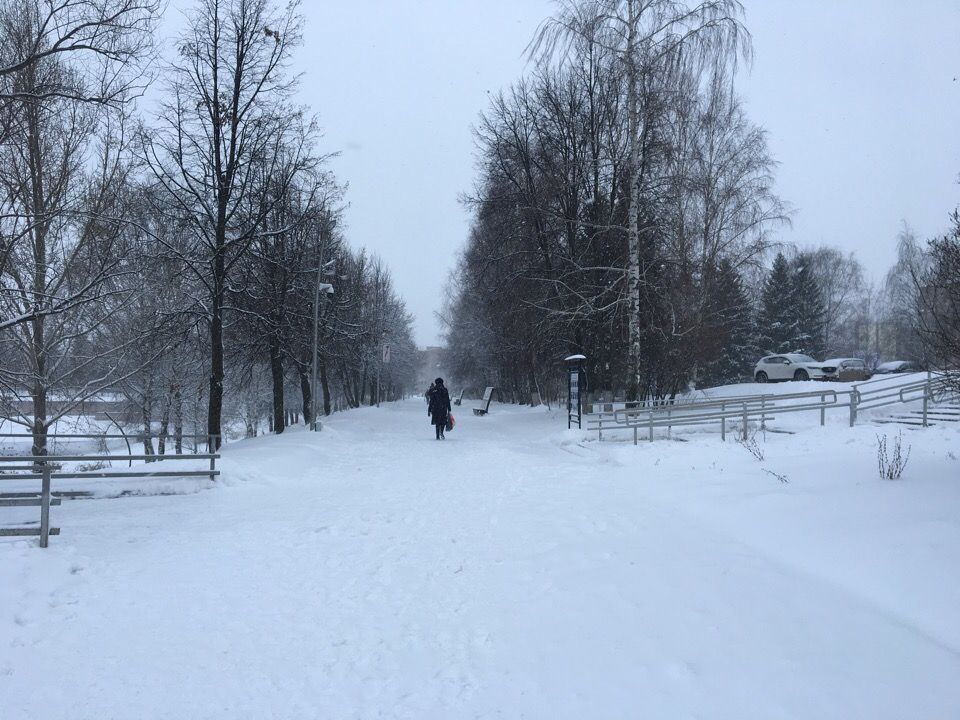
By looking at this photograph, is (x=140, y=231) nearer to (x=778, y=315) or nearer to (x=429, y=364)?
(x=778, y=315)

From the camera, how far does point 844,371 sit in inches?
A: 1216

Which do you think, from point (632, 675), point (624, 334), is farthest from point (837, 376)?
point (632, 675)

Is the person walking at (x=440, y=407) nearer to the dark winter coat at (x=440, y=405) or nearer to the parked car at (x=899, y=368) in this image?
the dark winter coat at (x=440, y=405)

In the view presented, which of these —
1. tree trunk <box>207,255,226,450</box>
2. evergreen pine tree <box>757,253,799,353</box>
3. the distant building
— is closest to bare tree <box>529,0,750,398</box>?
tree trunk <box>207,255,226,450</box>

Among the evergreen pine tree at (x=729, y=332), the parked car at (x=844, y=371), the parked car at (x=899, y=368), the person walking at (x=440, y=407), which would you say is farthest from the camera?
the parked car at (x=844, y=371)

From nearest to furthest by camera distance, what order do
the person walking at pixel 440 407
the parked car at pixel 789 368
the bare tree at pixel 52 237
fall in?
1. the bare tree at pixel 52 237
2. the person walking at pixel 440 407
3. the parked car at pixel 789 368

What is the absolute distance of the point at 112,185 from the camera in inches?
469

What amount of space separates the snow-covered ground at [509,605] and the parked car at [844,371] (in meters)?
20.8

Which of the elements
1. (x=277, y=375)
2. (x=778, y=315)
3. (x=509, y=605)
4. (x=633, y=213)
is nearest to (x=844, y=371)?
(x=778, y=315)

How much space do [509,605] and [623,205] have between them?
19.2 m

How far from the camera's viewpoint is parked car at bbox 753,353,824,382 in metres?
28.8

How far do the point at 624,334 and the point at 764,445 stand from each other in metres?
9.24

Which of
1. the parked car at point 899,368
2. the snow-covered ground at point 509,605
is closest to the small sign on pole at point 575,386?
the snow-covered ground at point 509,605

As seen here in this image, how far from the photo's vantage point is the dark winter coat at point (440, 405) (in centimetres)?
2062
